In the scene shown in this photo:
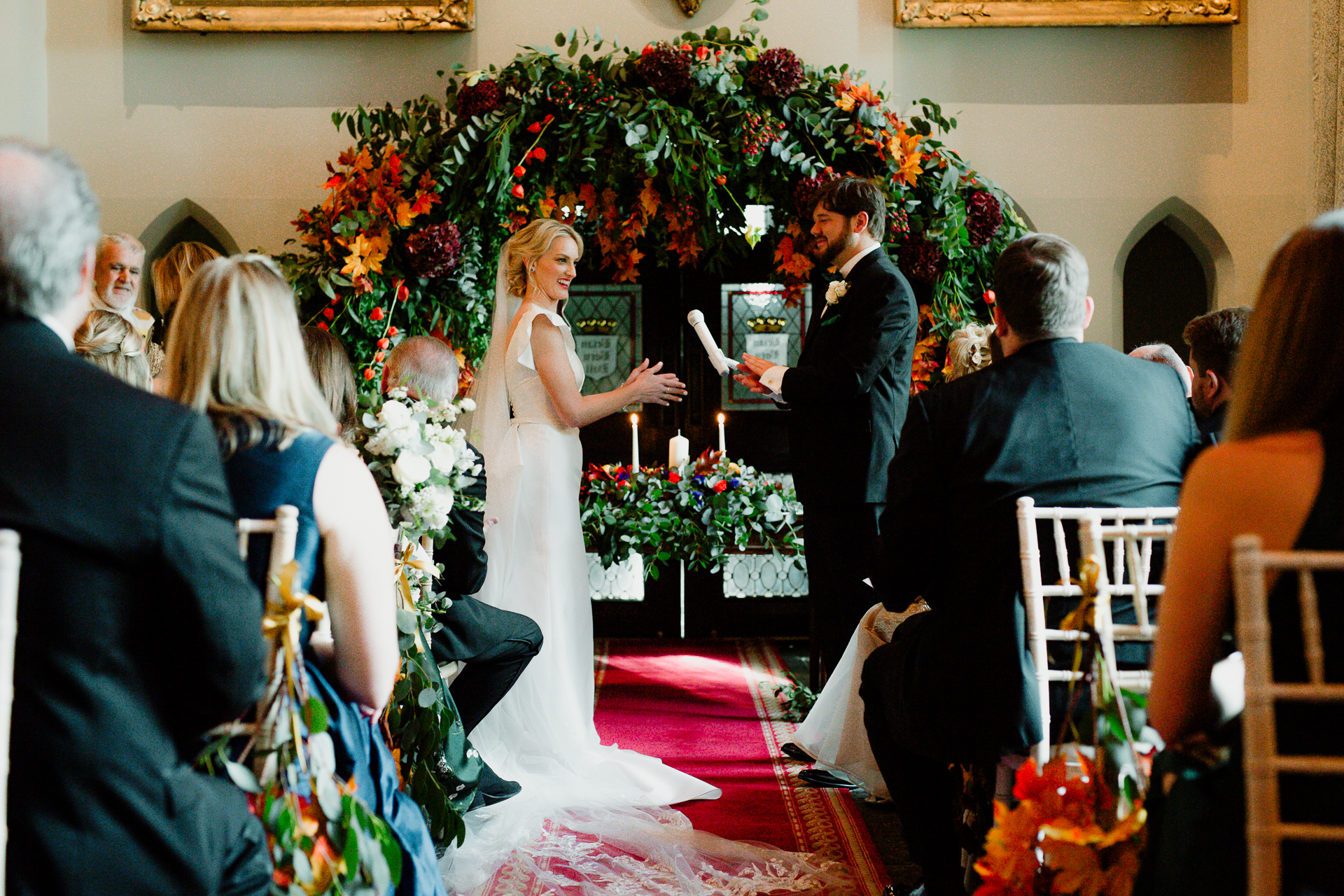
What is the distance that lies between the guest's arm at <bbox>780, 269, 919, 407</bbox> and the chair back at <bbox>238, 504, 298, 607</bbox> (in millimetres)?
2344

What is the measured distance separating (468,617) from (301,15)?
12.3 feet

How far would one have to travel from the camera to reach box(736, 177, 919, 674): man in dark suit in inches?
140

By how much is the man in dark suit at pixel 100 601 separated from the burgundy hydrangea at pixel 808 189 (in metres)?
3.57

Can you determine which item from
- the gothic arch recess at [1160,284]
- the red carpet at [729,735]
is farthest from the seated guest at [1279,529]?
the gothic arch recess at [1160,284]

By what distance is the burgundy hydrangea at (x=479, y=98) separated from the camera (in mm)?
4602

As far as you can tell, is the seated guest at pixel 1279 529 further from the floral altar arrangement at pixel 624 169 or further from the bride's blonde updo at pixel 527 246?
the floral altar arrangement at pixel 624 169

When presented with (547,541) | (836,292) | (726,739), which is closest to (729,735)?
(726,739)

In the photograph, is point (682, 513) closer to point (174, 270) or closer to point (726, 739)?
point (726, 739)

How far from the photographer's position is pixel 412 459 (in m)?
2.41

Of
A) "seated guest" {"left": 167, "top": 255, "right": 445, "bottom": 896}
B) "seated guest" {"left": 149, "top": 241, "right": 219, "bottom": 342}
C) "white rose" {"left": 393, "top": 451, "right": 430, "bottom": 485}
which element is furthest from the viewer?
"seated guest" {"left": 149, "top": 241, "right": 219, "bottom": 342}

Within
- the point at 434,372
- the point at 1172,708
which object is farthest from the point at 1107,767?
the point at 434,372

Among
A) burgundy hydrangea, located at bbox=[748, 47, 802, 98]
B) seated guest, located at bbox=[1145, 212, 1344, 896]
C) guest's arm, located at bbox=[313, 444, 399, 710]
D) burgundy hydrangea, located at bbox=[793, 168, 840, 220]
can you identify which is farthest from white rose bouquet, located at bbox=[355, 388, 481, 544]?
burgundy hydrangea, located at bbox=[748, 47, 802, 98]

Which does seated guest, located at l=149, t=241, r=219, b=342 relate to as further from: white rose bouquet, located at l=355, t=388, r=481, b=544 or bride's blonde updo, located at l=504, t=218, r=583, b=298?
white rose bouquet, located at l=355, t=388, r=481, b=544

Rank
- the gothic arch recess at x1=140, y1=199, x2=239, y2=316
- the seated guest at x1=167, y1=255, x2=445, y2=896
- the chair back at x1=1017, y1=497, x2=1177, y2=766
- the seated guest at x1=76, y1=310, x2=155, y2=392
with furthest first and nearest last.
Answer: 1. the gothic arch recess at x1=140, y1=199, x2=239, y2=316
2. the seated guest at x1=76, y1=310, x2=155, y2=392
3. the chair back at x1=1017, y1=497, x2=1177, y2=766
4. the seated guest at x1=167, y1=255, x2=445, y2=896
